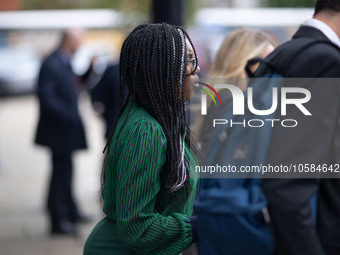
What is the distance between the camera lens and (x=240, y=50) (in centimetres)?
329

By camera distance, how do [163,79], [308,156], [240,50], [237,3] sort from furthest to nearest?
[237,3] < [240,50] < [163,79] < [308,156]

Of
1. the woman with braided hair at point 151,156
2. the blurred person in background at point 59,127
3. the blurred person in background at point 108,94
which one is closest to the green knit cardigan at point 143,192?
the woman with braided hair at point 151,156

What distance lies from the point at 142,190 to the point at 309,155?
563mm

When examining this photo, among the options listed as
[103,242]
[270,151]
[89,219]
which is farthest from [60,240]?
[270,151]

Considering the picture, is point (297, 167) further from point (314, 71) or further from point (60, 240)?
point (60, 240)

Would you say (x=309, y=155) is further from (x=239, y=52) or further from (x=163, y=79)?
(x=239, y=52)

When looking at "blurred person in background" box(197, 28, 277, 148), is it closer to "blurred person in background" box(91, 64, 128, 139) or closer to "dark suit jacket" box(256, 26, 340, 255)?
"dark suit jacket" box(256, 26, 340, 255)

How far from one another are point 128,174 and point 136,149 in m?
0.09

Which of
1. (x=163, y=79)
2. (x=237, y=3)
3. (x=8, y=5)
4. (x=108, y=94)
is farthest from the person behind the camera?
(x=237, y=3)

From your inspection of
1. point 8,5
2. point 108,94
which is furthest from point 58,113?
point 8,5

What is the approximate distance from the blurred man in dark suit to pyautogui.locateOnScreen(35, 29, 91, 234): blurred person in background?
157 inches

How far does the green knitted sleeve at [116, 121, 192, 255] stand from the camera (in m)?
1.82

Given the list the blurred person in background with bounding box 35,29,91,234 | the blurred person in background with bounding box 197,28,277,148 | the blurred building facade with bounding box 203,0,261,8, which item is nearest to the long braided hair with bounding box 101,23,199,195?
the blurred person in background with bounding box 197,28,277,148

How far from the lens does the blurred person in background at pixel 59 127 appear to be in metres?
5.62
